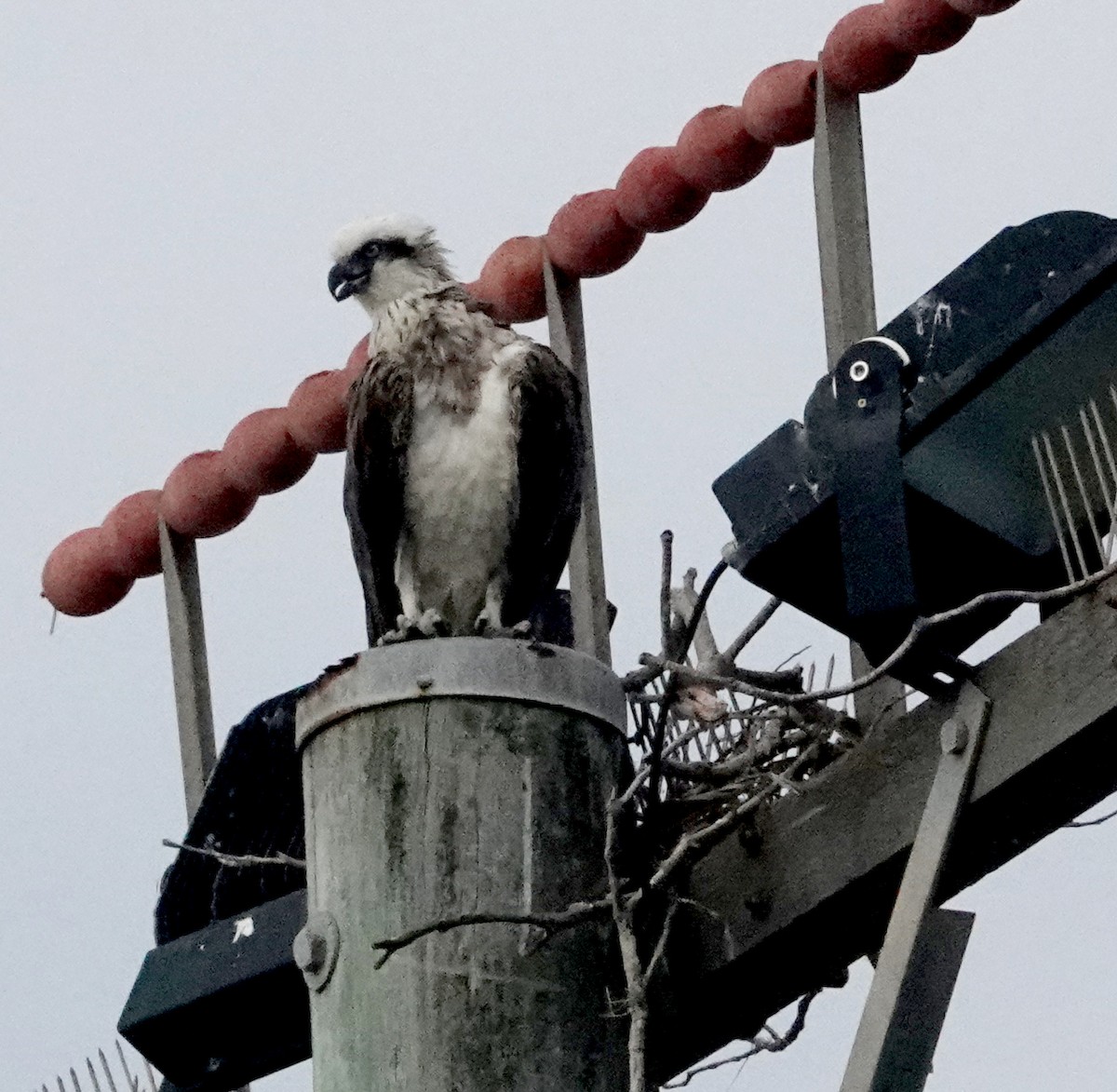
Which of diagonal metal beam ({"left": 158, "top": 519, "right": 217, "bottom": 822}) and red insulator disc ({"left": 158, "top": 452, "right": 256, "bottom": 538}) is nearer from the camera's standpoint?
diagonal metal beam ({"left": 158, "top": 519, "right": 217, "bottom": 822})

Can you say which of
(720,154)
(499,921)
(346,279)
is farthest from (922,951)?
(346,279)

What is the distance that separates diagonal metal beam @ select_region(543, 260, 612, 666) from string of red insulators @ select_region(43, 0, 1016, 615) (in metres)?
0.10

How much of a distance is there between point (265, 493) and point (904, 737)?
3.47 metres

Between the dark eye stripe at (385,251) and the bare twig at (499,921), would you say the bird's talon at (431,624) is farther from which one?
the bare twig at (499,921)

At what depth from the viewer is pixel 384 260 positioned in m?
7.98

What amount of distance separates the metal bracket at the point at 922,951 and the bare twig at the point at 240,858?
1326 mm

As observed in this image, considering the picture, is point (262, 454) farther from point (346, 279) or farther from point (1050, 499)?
point (1050, 499)

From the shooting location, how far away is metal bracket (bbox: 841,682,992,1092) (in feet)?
12.6

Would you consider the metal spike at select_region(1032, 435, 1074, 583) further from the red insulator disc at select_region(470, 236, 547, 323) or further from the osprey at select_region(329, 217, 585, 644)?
the red insulator disc at select_region(470, 236, 547, 323)

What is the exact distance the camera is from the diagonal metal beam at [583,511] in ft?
20.3

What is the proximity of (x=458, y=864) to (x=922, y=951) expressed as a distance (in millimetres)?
780

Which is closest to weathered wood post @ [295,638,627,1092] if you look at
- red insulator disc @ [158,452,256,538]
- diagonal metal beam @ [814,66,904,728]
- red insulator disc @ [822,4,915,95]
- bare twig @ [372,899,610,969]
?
bare twig @ [372,899,610,969]

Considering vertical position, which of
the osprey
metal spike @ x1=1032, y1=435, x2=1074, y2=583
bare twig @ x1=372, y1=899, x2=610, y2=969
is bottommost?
bare twig @ x1=372, y1=899, x2=610, y2=969

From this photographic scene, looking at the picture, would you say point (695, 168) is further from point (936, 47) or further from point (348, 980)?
point (348, 980)
